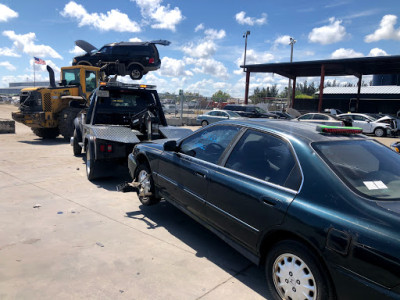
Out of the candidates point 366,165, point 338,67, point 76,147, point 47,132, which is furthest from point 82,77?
point 338,67

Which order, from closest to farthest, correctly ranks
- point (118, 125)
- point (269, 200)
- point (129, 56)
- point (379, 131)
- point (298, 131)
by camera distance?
point (269, 200)
point (298, 131)
point (118, 125)
point (129, 56)
point (379, 131)

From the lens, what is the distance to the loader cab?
37.9ft

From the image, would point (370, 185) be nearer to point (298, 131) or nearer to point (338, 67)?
point (298, 131)

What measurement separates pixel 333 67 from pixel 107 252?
97.9ft

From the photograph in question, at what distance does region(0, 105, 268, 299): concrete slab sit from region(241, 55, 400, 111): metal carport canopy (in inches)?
986

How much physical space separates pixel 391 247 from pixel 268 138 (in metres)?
1.43

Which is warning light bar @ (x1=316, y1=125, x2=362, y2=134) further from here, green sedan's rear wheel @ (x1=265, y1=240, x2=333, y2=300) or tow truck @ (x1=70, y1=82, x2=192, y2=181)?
tow truck @ (x1=70, y1=82, x2=192, y2=181)

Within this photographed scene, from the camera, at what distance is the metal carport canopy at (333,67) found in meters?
24.4

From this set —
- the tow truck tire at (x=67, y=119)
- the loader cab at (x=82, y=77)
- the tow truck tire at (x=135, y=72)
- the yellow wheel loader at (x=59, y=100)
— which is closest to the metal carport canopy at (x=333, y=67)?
the tow truck tire at (x=135, y=72)

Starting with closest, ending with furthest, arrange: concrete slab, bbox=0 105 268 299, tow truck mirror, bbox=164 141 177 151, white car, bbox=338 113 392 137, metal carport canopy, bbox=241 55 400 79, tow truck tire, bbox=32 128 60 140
→ concrete slab, bbox=0 105 268 299 < tow truck mirror, bbox=164 141 177 151 < tow truck tire, bbox=32 128 60 140 < white car, bbox=338 113 392 137 < metal carport canopy, bbox=241 55 400 79

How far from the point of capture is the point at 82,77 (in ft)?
38.0

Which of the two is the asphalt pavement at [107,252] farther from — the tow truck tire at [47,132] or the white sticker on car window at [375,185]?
the tow truck tire at [47,132]

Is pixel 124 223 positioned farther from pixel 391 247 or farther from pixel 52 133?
pixel 52 133

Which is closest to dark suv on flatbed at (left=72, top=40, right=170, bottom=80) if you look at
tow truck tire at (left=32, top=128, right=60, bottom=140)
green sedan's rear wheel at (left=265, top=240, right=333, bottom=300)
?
tow truck tire at (left=32, top=128, right=60, bottom=140)
